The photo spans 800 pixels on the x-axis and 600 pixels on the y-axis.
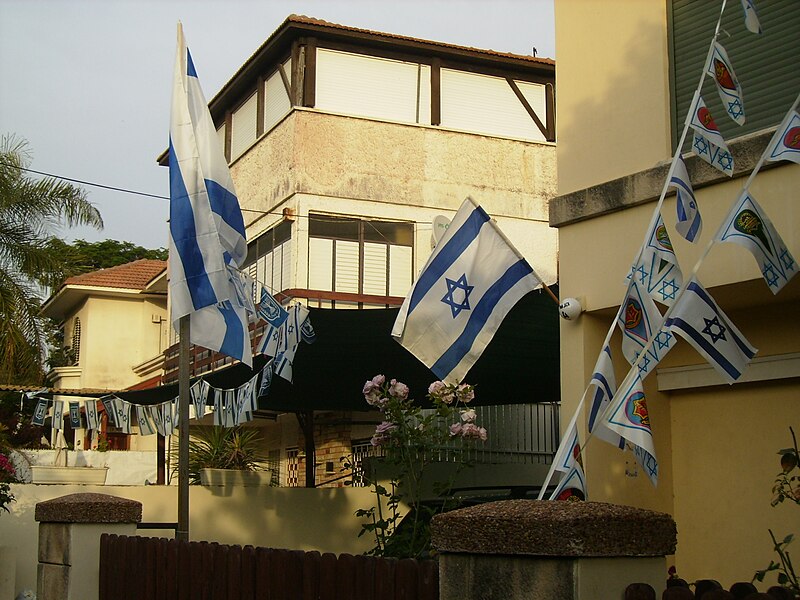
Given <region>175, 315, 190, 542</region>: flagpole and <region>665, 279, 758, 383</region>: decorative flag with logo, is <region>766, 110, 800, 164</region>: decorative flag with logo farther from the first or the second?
<region>175, 315, 190, 542</region>: flagpole

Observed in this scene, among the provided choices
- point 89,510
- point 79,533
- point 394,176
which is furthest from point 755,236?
point 394,176

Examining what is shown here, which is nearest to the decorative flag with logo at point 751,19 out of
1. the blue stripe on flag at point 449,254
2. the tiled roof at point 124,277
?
the blue stripe on flag at point 449,254

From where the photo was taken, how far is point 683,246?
8438mm

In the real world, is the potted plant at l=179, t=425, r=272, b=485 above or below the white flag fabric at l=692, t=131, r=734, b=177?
below

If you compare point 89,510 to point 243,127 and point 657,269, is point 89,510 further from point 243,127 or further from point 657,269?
point 243,127

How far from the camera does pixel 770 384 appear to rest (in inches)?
339

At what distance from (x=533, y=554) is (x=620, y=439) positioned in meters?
2.50

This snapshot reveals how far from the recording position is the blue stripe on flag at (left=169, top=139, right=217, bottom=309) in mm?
9203

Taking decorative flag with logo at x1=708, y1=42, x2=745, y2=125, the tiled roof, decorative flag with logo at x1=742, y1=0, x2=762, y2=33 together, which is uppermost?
the tiled roof

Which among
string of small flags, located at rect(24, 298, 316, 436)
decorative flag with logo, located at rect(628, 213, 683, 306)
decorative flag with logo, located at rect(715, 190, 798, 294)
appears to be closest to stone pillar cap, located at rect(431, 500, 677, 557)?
decorative flag with logo, located at rect(715, 190, 798, 294)

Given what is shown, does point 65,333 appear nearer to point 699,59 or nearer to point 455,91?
point 455,91

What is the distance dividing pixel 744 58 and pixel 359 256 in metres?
12.9

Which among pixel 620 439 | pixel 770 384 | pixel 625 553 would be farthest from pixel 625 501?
pixel 625 553

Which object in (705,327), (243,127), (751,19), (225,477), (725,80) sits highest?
(243,127)
